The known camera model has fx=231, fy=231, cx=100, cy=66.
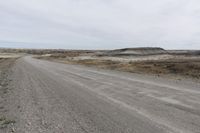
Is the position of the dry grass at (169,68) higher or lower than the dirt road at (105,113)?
lower

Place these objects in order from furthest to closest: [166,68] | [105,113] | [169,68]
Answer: [166,68], [169,68], [105,113]

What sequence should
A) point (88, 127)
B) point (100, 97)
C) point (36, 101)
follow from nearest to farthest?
point (88, 127)
point (36, 101)
point (100, 97)

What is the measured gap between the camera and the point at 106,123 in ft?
17.7

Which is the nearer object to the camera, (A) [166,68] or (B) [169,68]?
(B) [169,68]

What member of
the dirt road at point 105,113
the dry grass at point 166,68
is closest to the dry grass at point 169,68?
the dry grass at point 166,68

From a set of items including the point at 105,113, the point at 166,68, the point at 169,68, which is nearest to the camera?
the point at 105,113

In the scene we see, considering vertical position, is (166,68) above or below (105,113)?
below

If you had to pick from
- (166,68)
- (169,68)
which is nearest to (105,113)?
(169,68)

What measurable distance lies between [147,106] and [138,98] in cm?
127

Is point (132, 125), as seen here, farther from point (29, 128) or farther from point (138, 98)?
point (138, 98)

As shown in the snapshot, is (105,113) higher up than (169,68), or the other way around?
(105,113)

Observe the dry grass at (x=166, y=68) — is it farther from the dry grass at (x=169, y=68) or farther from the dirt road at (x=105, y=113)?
the dirt road at (x=105, y=113)

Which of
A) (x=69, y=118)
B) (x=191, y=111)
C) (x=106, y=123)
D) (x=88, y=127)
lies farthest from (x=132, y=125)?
(x=191, y=111)

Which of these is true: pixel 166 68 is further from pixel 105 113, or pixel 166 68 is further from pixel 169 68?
pixel 105 113
